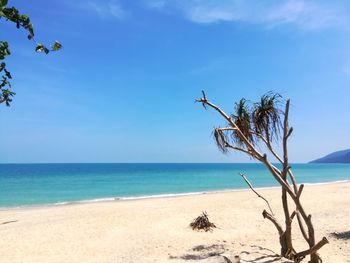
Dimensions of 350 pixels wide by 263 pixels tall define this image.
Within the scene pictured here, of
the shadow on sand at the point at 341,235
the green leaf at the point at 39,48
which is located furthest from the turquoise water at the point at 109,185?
the green leaf at the point at 39,48

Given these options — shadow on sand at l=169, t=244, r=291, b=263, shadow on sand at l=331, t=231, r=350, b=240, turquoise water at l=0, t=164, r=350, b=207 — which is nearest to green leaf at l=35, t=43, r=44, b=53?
shadow on sand at l=169, t=244, r=291, b=263

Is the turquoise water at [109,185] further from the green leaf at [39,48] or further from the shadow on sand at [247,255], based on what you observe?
the green leaf at [39,48]

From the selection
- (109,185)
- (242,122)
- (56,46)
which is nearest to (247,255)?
(242,122)

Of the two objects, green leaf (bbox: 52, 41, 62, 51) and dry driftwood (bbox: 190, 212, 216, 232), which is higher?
green leaf (bbox: 52, 41, 62, 51)

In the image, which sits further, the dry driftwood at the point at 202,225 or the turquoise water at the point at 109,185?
the turquoise water at the point at 109,185

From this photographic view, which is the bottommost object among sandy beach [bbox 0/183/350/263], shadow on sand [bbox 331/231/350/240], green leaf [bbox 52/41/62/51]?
sandy beach [bbox 0/183/350/263]

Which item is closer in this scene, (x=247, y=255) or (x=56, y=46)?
(x=56, y=46)

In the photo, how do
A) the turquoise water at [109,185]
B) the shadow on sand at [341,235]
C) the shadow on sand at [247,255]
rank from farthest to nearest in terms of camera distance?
the turquoise water at [109,185]
the shadow on sand at [341,235]
the shadow on sand at [247,255]

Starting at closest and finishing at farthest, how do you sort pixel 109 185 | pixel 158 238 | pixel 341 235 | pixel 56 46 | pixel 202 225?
pixel 56 46, pixel 341 235, pixel 158 238, pixel 202 225, pixel 109 185

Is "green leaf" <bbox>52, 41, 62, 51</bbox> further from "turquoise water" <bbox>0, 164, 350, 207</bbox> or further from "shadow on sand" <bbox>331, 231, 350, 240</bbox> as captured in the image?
"turquoise water" <bbox>0, 164, 350, 207</bbox>

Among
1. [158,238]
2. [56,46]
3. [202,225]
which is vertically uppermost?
[56,46]

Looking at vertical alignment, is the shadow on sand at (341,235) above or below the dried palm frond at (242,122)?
below

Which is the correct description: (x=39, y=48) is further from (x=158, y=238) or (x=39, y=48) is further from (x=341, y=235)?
(x=341, y=235)

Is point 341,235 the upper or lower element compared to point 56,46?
lower
